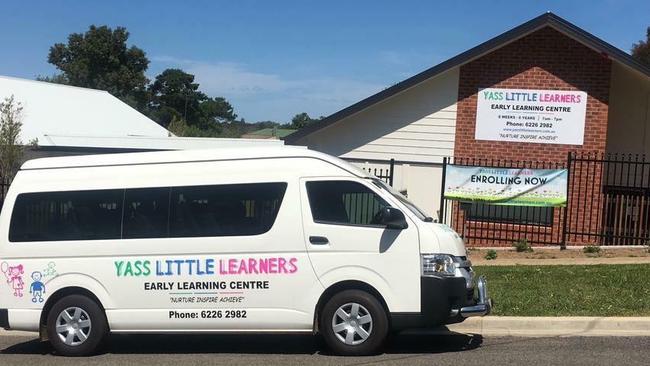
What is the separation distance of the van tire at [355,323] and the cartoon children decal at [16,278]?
3.43 m

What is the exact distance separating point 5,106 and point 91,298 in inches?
759

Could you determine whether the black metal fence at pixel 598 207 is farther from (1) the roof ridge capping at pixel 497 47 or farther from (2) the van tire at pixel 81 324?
(2) the van tire at pixel 81 324

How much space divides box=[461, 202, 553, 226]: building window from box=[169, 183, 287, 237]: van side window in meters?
9.30

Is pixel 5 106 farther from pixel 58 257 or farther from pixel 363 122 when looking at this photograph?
pixel 58 257

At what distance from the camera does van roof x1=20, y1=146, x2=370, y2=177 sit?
745 centimetres

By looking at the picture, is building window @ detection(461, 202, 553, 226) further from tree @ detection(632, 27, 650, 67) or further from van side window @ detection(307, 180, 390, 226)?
Answer: tree @ detection(632, 27, 650, 67)

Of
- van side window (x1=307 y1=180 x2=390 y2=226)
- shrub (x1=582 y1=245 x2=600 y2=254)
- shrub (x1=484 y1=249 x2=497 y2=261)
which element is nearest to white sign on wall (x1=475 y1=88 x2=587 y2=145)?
shrub (x1=582 y1=245 x2=600 y2=254)

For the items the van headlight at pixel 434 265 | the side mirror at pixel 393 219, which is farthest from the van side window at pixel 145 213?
the van headlight at pixel 434 265

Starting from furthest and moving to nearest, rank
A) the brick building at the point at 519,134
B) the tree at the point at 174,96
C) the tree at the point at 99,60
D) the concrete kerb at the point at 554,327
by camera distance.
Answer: the tree at the point at 174,96
the tree at the point at 99,60
the brick building at the point at 519,134
the concrete kerb at the point at 554,327

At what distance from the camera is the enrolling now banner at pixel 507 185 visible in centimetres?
1483

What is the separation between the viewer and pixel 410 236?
23.0 ft

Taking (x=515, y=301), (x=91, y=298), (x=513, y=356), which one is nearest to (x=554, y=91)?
(x=515, y=301)

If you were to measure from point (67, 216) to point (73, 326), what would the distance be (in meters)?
1.22

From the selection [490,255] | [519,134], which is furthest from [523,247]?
[519,134]
